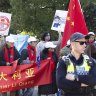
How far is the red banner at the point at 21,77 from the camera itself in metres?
9.55

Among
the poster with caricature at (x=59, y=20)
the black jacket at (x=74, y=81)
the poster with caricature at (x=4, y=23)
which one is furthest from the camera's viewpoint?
the poster with caricature at (x=4, y=23)

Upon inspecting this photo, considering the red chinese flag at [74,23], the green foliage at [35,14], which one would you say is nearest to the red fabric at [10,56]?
the red chinese flag at [74,23]

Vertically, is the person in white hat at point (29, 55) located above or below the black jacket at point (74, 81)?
below

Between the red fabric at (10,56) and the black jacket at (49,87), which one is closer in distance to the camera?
the black jacket at (49,87)

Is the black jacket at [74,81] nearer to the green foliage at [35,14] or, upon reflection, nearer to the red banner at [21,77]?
the red banner at [21,77]

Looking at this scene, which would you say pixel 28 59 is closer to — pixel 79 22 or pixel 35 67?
pixel 35 67

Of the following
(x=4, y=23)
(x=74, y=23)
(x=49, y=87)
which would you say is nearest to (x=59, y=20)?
(x=74, y=23)

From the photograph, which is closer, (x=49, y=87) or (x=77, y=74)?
(x=77, y=74)

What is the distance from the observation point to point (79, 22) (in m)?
10.3

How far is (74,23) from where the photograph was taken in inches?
406

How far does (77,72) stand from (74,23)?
17.8 feet

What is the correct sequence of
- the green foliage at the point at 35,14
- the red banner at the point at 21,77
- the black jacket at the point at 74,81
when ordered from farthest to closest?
the green foliage at the point at 35,14 → the red banner at the point at 21,77 → the black jacket at the point at 74,81

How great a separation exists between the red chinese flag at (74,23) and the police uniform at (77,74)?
16.2 feet

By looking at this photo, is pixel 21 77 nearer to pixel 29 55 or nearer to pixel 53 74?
pixel 29 55
